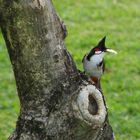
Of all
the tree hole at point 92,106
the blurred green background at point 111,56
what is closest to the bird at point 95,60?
the tree hole at point 92,106

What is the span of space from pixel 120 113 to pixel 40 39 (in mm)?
3371

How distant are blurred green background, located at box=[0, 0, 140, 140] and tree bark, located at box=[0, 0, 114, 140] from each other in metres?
2.36

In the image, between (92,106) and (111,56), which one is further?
(111,56)

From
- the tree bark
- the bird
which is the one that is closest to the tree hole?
the tree bark

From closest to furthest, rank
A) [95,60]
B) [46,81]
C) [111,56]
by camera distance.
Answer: [46,81], [95,60], [111,56]

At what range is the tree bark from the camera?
3.65 meters

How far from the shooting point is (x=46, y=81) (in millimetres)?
3750

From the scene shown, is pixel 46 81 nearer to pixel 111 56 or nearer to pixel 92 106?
pixel 92 106

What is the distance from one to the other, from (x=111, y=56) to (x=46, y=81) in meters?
4.87

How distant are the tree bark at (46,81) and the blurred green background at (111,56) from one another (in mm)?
2363

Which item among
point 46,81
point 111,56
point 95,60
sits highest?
point 46,81

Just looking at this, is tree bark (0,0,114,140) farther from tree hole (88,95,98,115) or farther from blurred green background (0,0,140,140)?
blurred green background (0,0,140,140)

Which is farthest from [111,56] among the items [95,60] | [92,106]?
[92,106]

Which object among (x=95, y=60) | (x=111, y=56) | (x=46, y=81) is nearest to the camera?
(x=46, y=81)
